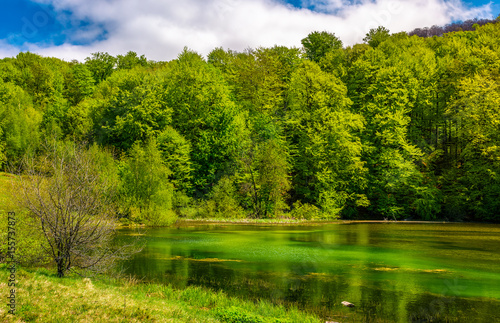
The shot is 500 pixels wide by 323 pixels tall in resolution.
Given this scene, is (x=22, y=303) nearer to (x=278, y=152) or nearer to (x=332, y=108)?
(x=278, y=152)

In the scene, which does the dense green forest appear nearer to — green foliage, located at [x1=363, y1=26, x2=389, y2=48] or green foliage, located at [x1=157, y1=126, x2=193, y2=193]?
green foliage, located at [x1=157, y1=126, x2=193, y2=193]

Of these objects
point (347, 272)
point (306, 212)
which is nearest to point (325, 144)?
point (306, 212)

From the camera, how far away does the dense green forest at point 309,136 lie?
168 feet

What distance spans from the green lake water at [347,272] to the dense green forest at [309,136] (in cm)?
1841

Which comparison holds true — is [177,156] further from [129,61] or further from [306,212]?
[129,61]

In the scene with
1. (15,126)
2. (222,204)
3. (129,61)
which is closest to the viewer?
(222,204)

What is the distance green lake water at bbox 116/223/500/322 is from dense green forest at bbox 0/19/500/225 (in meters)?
18.4

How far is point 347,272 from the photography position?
19750 millimetres

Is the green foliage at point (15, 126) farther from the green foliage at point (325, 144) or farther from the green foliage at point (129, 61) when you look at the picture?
the green foliage at point (325, 144)

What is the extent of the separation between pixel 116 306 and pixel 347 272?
12.6 meters

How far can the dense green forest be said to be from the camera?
168ft

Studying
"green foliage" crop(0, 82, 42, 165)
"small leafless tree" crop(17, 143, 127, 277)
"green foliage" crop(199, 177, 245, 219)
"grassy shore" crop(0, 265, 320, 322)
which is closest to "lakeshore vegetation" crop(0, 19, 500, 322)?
"green foliage" crop(199, 177, 245, 219)

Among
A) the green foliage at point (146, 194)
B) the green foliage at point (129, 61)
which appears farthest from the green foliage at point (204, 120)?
the green foliage at point (129, 61)

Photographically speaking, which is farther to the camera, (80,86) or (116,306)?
(80,86)
